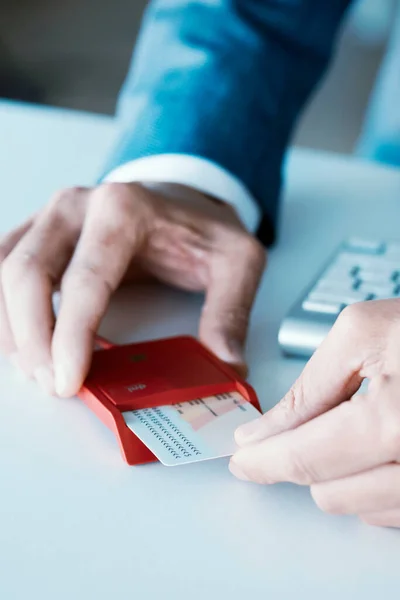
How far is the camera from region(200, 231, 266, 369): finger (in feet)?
2.12

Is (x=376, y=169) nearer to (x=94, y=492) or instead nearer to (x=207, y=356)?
(x=207, y=356)

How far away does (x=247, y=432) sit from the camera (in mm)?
487

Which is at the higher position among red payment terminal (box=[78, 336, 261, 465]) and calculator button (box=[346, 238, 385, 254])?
calculator button (box=[346, 238, 385, 254])

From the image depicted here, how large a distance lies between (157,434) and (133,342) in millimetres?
180

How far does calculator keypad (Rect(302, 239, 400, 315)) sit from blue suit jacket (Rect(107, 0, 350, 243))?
5.8 inches

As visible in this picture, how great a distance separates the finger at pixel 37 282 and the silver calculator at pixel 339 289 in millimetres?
180

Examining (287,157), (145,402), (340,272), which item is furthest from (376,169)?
(145,402)

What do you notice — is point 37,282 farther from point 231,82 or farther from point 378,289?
point 231,82

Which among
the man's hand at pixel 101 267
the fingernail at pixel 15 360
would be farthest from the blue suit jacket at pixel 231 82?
the fingernail at pixel 15 360

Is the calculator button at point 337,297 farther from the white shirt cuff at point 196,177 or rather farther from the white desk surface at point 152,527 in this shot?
the white shirt cuff at point 196,177

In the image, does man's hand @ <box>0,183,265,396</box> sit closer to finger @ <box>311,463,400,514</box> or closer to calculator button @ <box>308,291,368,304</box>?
calculator button @ <box>308,291,368,304</box>

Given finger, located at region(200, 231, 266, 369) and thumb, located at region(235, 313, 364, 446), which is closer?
thumb, located at region(235, 313, 364, 446)

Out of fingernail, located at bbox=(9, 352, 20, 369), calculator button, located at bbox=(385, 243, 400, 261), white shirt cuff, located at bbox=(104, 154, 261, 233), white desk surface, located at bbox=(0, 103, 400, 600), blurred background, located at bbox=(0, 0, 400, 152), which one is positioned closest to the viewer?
white desk surface, located at bbox=(0, 103, 400, 600)

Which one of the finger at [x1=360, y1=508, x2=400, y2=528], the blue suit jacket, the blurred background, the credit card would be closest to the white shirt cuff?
the blue suit jacket
